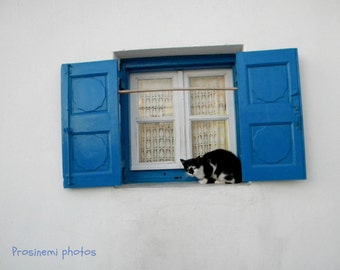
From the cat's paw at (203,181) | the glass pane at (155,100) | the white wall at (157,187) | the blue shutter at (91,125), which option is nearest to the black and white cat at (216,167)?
the cat's paw at (203,181)

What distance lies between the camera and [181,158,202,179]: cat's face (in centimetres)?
262

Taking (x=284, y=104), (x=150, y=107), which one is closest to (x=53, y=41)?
(x=150, y=107)

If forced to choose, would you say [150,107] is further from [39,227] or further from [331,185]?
[331,185]

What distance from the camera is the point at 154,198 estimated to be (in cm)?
251

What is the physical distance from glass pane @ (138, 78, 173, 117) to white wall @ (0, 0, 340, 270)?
1.42 ft

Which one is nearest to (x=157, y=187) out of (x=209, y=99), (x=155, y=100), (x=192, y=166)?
(x=192, y=166)

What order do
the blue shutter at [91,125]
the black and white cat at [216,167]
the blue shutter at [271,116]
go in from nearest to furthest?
the blue shutter at [271,116] → the blue shutter at [91,125] → the black and white cat at [216,167]

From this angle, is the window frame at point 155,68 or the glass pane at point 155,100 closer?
the window frame at point 155,68

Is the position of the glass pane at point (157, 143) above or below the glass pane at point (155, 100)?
below

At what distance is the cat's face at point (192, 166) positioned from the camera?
2619mm

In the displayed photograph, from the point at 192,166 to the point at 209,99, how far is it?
2.42 feet

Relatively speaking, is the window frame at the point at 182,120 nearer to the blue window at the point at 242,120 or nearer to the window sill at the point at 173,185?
the window sill at the point at 173,185

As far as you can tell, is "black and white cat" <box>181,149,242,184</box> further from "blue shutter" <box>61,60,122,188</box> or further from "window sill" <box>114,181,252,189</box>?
"blue shutter" <box>61,60,122,188</box>

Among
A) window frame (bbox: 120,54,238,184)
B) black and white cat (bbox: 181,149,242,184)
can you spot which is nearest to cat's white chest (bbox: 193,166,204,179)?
black and white cat (bbox: 181,149,242,184)
